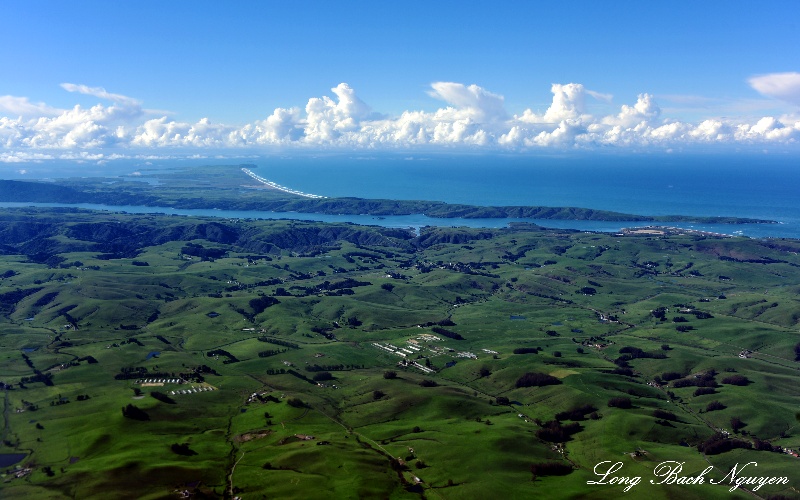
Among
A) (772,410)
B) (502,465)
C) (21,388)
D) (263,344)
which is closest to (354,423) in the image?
(502,465)

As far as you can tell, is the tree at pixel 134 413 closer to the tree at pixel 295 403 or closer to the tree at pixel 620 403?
the tree at pixel 295 403

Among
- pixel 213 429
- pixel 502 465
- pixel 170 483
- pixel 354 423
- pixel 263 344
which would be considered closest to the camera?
pixel 170 483

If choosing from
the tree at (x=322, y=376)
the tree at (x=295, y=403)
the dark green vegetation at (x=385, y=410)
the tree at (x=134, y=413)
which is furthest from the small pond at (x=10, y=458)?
the tree at (x=322, y=376)

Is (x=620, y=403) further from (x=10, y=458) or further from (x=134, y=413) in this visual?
(x=10, y=458)

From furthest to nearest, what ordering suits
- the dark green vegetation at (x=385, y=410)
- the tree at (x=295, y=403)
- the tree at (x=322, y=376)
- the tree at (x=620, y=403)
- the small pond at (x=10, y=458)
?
the tree at (x=322, y=376), the tree at (x=620, y=403), the tree at (x=295, y=403), the small pond at (x=10, y=458), the dark green vegetation at (x=385, y=410)

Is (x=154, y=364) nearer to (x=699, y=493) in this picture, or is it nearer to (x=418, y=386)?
(x=418, y=386)

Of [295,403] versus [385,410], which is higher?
[295,403]

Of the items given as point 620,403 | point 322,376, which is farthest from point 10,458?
point 620,403

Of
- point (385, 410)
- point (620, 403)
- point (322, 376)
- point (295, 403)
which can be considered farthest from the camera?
point (322, 376)

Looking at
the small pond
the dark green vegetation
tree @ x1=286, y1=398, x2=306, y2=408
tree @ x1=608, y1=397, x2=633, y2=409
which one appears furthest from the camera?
tree @ x1=608, y1=397, x2=633, y2=409

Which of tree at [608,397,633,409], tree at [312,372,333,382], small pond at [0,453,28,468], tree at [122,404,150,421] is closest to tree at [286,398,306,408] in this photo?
tree at [312,372,333,382]

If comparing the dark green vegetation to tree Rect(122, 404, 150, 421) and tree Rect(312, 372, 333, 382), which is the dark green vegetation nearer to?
tree Rect(122, 404, 150, 421)
